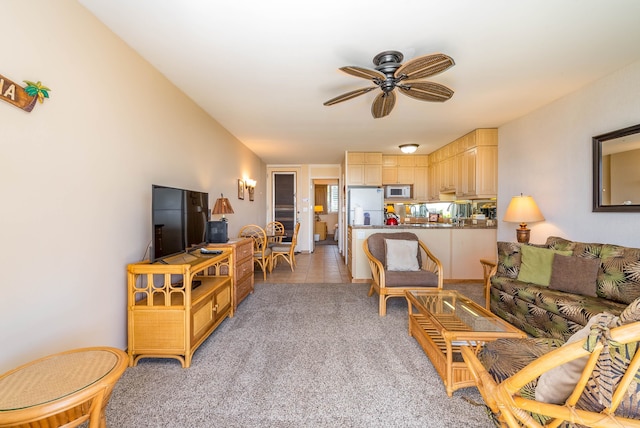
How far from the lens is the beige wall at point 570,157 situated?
2562 millimetres

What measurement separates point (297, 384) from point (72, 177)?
1995 mm

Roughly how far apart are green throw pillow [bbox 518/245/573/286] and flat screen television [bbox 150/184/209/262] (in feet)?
11.3

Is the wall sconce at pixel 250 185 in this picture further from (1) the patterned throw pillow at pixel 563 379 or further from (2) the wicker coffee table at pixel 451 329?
(1) the patterned throw pillow at pixel 563 379

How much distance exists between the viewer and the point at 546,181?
3.49m

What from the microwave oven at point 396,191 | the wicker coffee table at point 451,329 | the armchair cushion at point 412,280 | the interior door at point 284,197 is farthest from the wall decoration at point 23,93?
the interior door at point 284,197

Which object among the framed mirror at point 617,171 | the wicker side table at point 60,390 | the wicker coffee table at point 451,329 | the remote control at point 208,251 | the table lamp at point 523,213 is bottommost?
the wicker coffee table at point 451,329

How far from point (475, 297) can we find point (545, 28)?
317 cm

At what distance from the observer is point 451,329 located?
1.96m

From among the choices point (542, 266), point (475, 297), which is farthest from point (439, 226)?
point (542, 266)

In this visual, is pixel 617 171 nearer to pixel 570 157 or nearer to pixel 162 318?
pixel 570 157

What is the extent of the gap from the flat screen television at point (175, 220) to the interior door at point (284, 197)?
187 inches

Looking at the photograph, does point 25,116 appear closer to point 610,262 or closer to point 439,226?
point 610,262

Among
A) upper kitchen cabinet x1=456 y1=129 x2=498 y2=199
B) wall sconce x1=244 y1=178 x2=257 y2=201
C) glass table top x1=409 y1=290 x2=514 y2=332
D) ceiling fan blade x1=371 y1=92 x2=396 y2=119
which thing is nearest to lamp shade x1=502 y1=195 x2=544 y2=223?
upper kitchen cabinet x1=456 y1=129 x2=498 y2=199

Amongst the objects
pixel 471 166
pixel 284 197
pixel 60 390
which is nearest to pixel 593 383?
pixel 60 390
